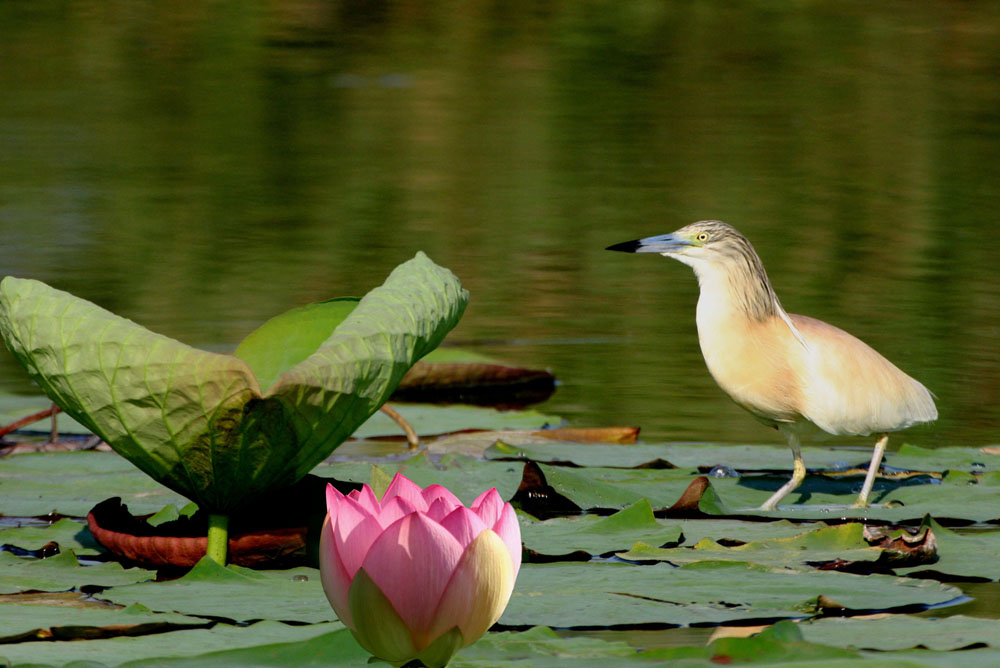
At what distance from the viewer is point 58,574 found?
2.47m

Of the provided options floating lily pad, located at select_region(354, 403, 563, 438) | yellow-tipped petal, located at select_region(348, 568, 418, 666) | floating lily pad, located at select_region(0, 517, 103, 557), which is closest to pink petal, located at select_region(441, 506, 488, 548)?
yellow-tipped petal, located at select_region(348, 568, 418, 666)

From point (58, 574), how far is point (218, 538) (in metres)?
0.27

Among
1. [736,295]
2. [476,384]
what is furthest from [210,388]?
[476,384]

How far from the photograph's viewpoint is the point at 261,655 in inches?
74.4

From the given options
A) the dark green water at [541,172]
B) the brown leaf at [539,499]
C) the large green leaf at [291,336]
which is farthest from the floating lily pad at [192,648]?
the dark green water at [541,172]

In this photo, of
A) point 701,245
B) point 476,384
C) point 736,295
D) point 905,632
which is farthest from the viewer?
point 476,384

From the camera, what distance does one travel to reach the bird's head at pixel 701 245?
419cm

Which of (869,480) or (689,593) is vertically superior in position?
(689,593)

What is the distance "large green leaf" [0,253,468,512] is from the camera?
2.35m

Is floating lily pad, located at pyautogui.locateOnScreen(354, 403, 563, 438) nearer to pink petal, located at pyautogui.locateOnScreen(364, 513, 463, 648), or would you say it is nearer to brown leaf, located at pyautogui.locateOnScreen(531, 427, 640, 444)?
brown leaf, located at pyautogui.locateOnScreen(531, 427, 640, 444)

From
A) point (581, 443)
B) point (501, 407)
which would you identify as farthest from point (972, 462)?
point (501, 407)

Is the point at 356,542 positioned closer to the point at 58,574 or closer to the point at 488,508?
the point at 488,508

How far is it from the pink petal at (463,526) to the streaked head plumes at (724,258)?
2554 mm

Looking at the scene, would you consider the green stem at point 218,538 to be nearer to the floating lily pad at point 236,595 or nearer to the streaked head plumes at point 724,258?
the floating lily pad at point 236,595
